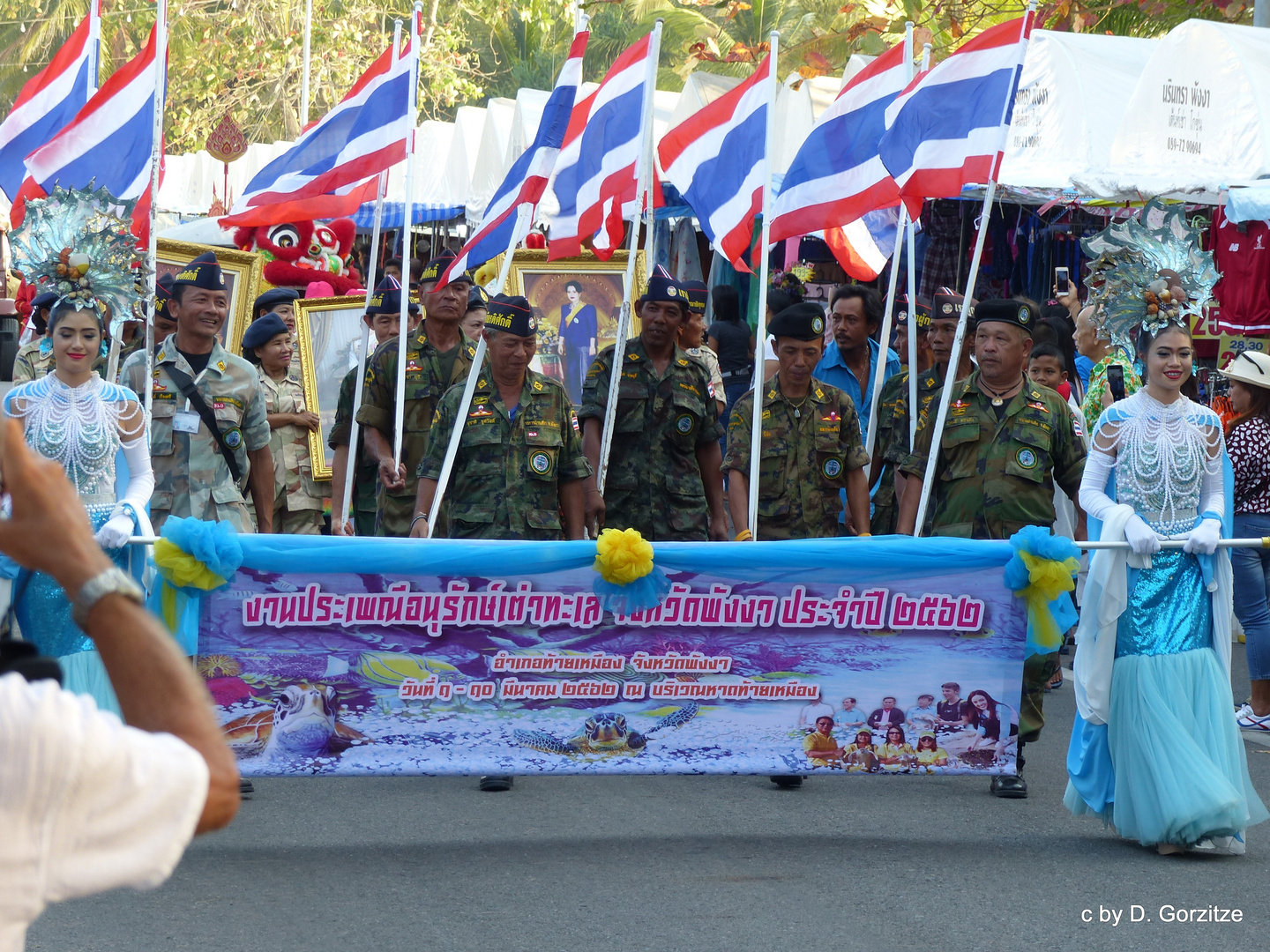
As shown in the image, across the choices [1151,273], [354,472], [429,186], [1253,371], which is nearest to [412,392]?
[354,472]

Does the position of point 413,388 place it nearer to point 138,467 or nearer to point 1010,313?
point 138,467

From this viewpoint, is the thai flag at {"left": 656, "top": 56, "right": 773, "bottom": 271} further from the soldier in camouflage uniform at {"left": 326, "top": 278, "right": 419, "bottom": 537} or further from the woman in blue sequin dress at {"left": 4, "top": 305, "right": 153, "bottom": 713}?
the woman in blue sequin dress at {"left": 4, "top": 305, "right": 153, "bottom": 713}

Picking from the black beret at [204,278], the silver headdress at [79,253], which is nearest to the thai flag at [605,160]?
the black beret at [204,278]

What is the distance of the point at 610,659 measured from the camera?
5.52 metres

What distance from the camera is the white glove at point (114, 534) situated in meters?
5.30

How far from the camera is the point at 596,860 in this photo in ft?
18.3

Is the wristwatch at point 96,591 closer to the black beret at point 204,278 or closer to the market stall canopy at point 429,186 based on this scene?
the black beret at point 204,278

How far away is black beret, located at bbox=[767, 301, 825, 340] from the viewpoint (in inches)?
292

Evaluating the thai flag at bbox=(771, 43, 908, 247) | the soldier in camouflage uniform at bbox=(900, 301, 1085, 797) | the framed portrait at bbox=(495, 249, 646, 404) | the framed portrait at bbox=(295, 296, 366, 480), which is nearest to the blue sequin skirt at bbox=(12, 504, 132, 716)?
the soldier in camouflage uniform at bbox=(900, 301, 1085, 797)

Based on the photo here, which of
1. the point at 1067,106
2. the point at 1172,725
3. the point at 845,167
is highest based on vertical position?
the point at 1067,106

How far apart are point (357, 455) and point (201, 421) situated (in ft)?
6.24

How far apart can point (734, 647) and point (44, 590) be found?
243 centimetres

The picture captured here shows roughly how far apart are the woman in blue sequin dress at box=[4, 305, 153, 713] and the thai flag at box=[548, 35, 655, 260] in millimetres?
2896

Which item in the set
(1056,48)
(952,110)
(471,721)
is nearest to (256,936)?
(471,721)
